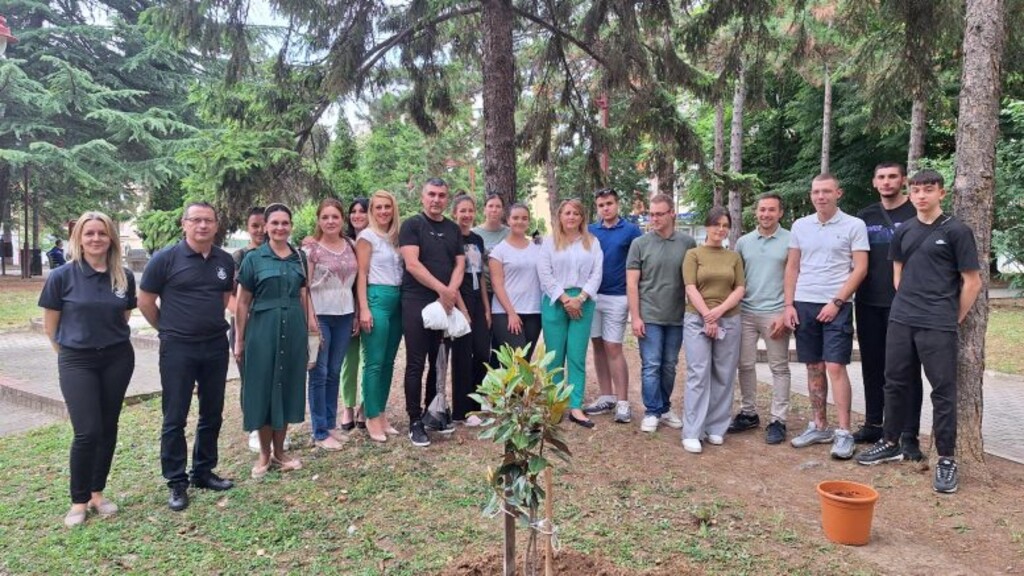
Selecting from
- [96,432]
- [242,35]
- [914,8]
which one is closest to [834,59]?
[914,8]

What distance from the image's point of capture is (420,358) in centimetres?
483

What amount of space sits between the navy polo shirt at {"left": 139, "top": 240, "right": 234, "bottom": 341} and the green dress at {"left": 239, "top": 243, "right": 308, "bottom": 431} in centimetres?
25

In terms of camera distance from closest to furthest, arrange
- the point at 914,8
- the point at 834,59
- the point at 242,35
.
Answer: the point at 914,8
the point at 242,35
the point at 834,59

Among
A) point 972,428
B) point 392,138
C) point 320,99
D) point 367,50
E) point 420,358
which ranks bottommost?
point 972,428

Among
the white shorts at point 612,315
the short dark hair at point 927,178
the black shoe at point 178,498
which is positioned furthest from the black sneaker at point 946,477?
the black shoe at point 178,498

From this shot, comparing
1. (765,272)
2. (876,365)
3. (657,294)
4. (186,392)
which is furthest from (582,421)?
(186,392)

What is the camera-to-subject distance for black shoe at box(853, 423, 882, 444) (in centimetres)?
508

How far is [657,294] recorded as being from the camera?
514 cm

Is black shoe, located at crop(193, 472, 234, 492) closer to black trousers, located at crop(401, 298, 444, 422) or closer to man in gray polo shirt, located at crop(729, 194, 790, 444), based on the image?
black trousers, located at crop(401, 298, 444, 422)

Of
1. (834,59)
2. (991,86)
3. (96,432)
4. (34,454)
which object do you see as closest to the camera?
(96,432)

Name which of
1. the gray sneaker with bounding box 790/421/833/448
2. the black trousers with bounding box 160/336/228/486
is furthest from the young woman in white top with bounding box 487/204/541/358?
the gray sneaker with bounding box 790/421/833/448

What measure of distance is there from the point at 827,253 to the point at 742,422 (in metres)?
1.51

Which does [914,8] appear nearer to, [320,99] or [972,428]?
[972,428]

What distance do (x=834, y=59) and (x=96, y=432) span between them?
17.6 m
